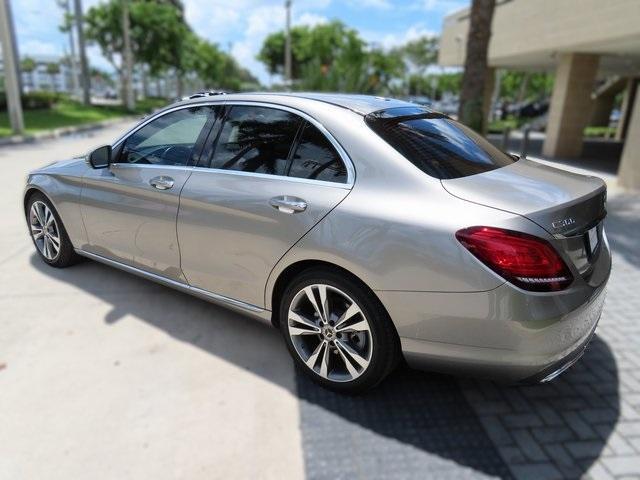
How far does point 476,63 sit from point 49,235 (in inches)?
320

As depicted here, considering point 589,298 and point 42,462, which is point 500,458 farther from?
point 42,462

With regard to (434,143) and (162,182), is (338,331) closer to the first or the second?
(434,143)

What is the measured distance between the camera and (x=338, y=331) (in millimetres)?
2791

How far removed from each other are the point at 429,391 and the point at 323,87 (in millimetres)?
21784

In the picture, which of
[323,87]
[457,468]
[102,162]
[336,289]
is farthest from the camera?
[323,87]

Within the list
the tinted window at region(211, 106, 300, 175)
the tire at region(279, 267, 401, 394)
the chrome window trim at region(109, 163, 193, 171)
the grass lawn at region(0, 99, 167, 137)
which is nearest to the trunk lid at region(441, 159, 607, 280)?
the tire at region(279, 267, 401, 394)

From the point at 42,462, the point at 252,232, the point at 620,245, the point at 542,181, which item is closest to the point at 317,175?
the point at 252,232

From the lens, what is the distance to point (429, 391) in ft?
9.90

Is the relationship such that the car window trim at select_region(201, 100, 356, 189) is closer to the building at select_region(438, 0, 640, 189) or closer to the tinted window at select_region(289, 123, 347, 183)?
the tinted window at select_region(289, 123, 347, 183)

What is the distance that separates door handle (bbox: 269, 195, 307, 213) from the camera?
2.78 meters

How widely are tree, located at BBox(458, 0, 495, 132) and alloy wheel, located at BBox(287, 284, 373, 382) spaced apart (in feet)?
27.0

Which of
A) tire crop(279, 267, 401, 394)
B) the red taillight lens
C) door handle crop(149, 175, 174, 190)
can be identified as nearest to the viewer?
the red taillight lens

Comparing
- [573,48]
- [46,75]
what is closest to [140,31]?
[573,48]

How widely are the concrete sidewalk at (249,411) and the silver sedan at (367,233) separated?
1.08ft
